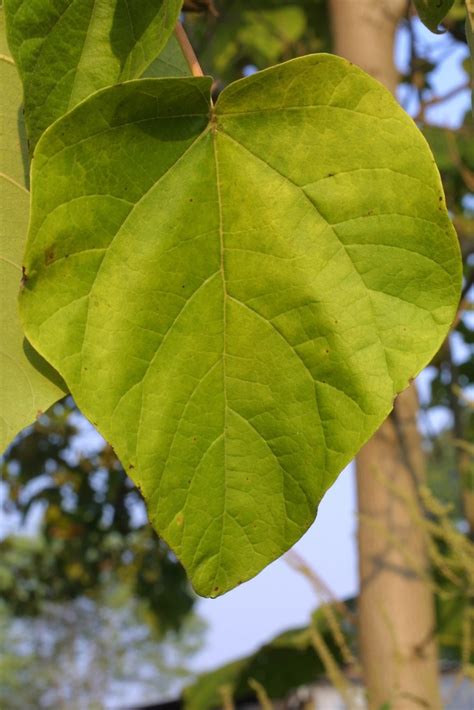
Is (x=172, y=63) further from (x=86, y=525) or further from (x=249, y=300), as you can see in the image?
(x=86, y=525)

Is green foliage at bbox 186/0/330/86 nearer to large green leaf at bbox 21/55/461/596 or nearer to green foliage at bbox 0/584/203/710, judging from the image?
large green leaf at bbox 21/55/461/596

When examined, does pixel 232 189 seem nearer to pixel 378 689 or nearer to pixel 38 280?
pixel 38 280

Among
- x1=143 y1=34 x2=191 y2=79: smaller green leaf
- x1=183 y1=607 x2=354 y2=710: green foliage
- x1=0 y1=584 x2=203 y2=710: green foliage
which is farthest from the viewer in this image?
x1=0 y1=584 x2=203 y2=710: green foliage

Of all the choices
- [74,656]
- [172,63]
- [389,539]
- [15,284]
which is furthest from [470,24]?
[74,656]

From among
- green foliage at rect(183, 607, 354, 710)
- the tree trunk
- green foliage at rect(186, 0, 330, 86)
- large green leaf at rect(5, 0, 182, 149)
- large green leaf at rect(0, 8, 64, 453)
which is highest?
large green leaf at rect(5, 0, 182, 149)

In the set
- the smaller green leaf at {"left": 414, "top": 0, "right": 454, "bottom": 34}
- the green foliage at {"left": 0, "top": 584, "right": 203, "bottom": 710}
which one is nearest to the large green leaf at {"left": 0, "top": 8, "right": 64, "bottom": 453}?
the smaller green leaf at {"left": 414, "top": 0, "right": 454, "bottom": 34}

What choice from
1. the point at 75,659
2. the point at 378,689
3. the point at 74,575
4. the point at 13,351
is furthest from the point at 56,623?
the point at 13,351

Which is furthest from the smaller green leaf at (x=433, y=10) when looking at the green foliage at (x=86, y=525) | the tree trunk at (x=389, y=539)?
the green foliage at (x=86, y=525)
